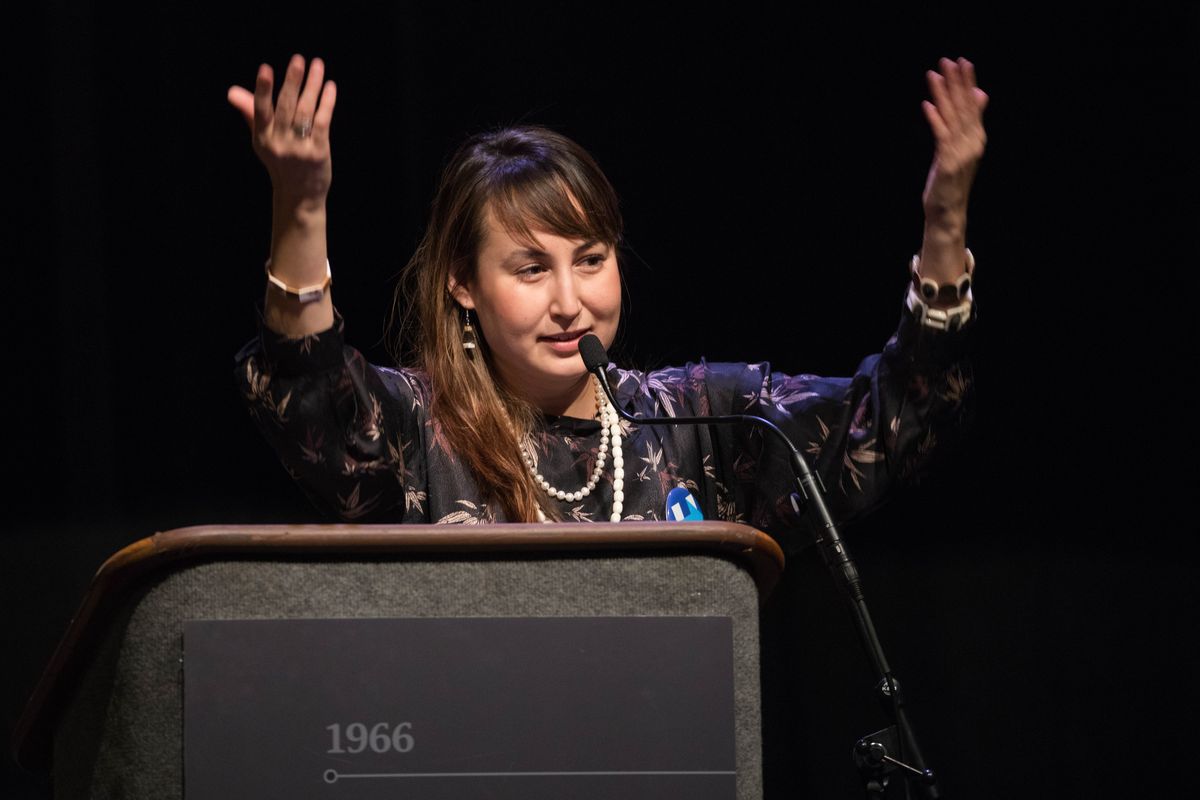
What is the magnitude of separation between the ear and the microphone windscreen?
34 centimetres

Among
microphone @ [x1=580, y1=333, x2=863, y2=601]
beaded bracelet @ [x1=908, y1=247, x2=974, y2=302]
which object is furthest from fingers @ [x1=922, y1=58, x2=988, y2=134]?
microphone @ [x1=580, y1=333, x2=863, y2=601]

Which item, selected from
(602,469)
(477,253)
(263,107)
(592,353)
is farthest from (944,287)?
(263,107)

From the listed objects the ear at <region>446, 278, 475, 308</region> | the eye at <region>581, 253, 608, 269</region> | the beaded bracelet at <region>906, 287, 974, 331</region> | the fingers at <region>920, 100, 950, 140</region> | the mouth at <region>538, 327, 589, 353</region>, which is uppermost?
the fingers at <region>920, 100, 950, 140</region>

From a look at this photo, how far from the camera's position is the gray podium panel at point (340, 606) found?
2.85 ft

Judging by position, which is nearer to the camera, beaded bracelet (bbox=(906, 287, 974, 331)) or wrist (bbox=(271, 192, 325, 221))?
wrist (bbox=(271, 192, 325, 221))

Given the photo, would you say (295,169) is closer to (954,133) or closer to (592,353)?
(592,353)

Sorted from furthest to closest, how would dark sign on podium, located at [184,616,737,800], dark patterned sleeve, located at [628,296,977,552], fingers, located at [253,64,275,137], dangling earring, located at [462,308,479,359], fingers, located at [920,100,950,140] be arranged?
dangling earring, located at [462,308,479,359], dark patterned sleeve, located at [628,296,977,552], fingers, located at [920,100,950,140], fingers, located at [253,64,275,137], dark sign on podium, located at [184,616,737,800]

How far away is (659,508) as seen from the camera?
158cm

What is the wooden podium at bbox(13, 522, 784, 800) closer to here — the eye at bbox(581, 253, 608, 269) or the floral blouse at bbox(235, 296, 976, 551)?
the floral blouse at bbox(235, 296, 976, 551)

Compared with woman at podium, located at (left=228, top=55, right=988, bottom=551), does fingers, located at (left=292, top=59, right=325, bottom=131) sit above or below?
above

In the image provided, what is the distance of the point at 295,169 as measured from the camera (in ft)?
3.71

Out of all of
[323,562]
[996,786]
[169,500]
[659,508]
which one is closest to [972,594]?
[996,786]

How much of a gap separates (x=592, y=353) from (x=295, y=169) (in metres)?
0.37

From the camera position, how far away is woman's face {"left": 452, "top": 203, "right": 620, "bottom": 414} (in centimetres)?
158
